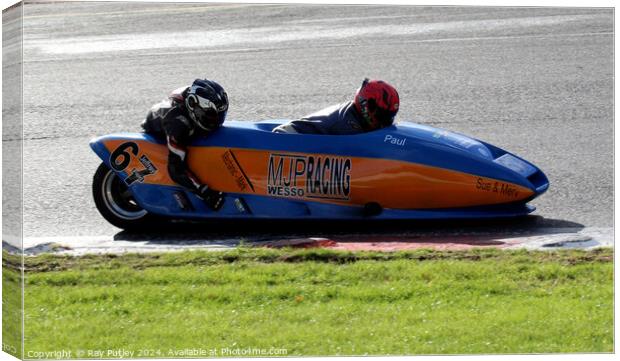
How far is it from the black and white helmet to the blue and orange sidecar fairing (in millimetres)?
159

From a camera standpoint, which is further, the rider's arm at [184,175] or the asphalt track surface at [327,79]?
the rider's arm at [184,175]

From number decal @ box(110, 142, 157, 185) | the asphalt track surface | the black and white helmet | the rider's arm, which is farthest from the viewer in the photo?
number decal @ box(110, 142, 157, 185)

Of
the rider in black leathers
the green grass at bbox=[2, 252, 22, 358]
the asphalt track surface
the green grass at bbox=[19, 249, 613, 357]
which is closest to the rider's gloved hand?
the rider in black leathers

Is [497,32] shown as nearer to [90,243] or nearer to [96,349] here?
[90,243]

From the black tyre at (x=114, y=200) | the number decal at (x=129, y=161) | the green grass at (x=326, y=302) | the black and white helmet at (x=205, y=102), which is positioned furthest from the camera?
the black tyre at (x=114, y=200)

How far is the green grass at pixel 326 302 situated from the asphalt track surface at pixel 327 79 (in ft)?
2.77

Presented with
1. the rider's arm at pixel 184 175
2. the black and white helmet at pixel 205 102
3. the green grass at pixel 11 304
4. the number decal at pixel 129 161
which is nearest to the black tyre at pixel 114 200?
the number decal at pixel 129 161

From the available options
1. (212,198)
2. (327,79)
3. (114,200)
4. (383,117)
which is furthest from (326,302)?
(327,79)

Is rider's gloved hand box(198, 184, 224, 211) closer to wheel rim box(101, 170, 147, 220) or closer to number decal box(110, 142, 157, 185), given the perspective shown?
number decal box(110, 142, 157, 185)

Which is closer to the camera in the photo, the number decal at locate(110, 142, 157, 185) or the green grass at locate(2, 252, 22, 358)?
the green grass at locate(2, 252, 22, 358)

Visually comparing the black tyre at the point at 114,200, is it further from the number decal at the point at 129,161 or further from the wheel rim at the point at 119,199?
the number decal at the point at 129,161

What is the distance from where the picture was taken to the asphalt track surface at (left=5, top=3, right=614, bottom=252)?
398 inches

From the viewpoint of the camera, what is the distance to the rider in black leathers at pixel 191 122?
1029 centimetres

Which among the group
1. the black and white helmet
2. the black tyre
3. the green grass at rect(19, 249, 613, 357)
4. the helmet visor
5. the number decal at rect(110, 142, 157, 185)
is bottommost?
the green grass at rect(19, 249, 613, 357)
